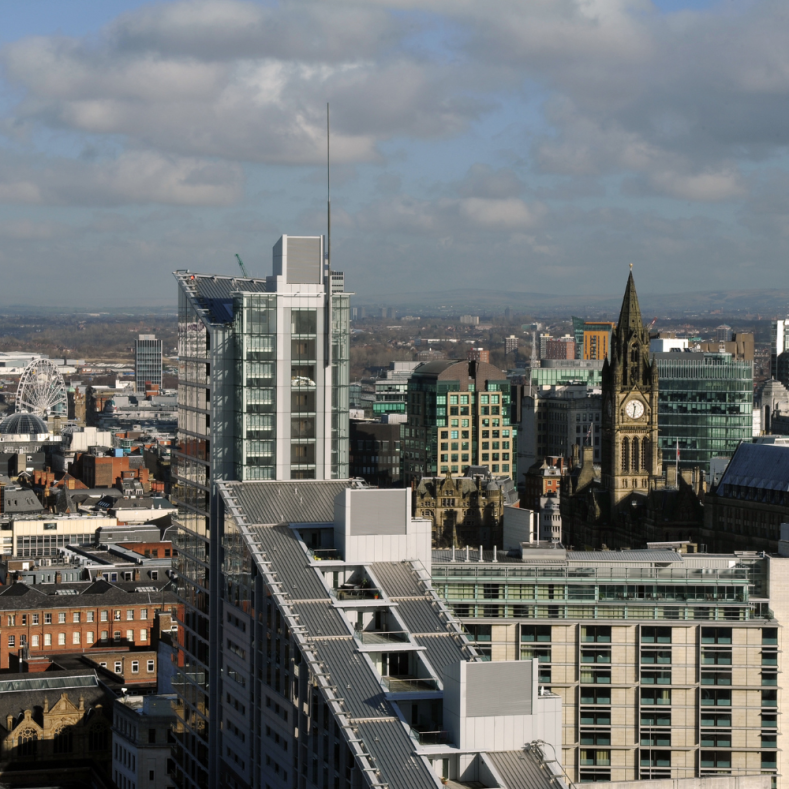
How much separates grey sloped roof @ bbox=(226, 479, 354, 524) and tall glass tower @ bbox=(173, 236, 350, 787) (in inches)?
201

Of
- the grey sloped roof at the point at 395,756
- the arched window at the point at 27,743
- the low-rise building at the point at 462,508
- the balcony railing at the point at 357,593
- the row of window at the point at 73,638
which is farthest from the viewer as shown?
the low-rise building at the point at 462,508

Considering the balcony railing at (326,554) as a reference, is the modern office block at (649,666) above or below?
below

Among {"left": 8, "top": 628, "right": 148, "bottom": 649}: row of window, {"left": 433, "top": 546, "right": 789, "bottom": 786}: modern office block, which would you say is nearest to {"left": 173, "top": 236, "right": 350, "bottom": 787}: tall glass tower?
{"left": 433, "top": 546, "right": 789, "bottom": 786}: modern office block

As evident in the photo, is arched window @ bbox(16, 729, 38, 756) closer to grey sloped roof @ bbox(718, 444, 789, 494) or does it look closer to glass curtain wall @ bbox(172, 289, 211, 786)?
glass curtain wall @ bbox(172, 289, 211, 786)

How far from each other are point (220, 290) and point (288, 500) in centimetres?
1776

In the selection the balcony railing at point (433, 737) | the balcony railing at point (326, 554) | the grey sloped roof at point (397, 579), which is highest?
the balcony railing at point (326, 554)

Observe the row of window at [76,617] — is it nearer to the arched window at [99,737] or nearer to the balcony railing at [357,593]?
the arched window at [99,737]

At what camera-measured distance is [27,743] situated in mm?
102000

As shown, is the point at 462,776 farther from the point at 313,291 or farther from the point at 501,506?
the point at 501,506

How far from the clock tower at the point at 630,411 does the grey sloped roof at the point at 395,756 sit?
4964 inches

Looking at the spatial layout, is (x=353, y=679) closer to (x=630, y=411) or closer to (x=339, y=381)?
(x=339, y=381)

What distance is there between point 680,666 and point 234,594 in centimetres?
2148

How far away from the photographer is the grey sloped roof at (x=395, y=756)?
169 ft

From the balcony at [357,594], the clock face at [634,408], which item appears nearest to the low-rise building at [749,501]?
the clock face at [634,408]
